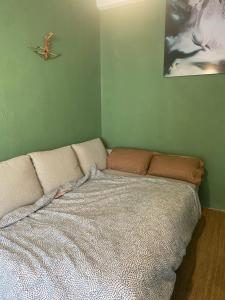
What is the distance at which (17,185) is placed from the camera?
1838 mm

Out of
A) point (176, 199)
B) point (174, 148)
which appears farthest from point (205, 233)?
point (174, 148)

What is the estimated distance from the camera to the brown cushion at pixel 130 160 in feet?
8.79

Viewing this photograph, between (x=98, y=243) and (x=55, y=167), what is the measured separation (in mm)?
1044

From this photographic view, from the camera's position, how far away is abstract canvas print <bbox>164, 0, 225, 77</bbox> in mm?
2436

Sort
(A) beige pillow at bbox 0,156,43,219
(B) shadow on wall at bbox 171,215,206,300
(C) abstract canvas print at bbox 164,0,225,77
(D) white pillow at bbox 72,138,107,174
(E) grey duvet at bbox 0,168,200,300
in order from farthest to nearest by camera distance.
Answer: (D) white pillow at bbox 72,138,107,174, (C) abstract canvas print at bbox 164,0,225,77, (A) beige pillow at bbox 0,156,43,219, (B) shadow on wall at bbox 171,215,206,300, (E) grey duvet at bbox 0,168,200,300

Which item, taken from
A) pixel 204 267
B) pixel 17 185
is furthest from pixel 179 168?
pixel 17 185

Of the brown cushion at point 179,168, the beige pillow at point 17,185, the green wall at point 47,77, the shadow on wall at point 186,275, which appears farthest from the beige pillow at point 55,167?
the shadow on wall at point 186,275

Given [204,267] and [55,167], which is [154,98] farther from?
[204,267]

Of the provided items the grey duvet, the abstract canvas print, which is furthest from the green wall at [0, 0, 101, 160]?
the abstract canvas print

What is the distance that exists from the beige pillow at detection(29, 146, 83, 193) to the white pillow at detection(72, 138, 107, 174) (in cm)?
13

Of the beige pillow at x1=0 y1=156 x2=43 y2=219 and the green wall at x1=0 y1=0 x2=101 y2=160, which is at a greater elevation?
the green wall at x1=0 y1=0 x2=101 y2=160

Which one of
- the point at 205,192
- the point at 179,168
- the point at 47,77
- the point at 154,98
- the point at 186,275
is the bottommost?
the point at 186,275

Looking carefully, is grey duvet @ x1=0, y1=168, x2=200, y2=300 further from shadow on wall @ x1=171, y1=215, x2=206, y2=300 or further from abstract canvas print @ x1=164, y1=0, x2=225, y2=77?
abstract canvas print @ x1=164, y1=0, x2=225, y2=77

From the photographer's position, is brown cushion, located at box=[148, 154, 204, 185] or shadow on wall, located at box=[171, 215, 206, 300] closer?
shadow on wall, located at box=[171, 215, 206, 300]
